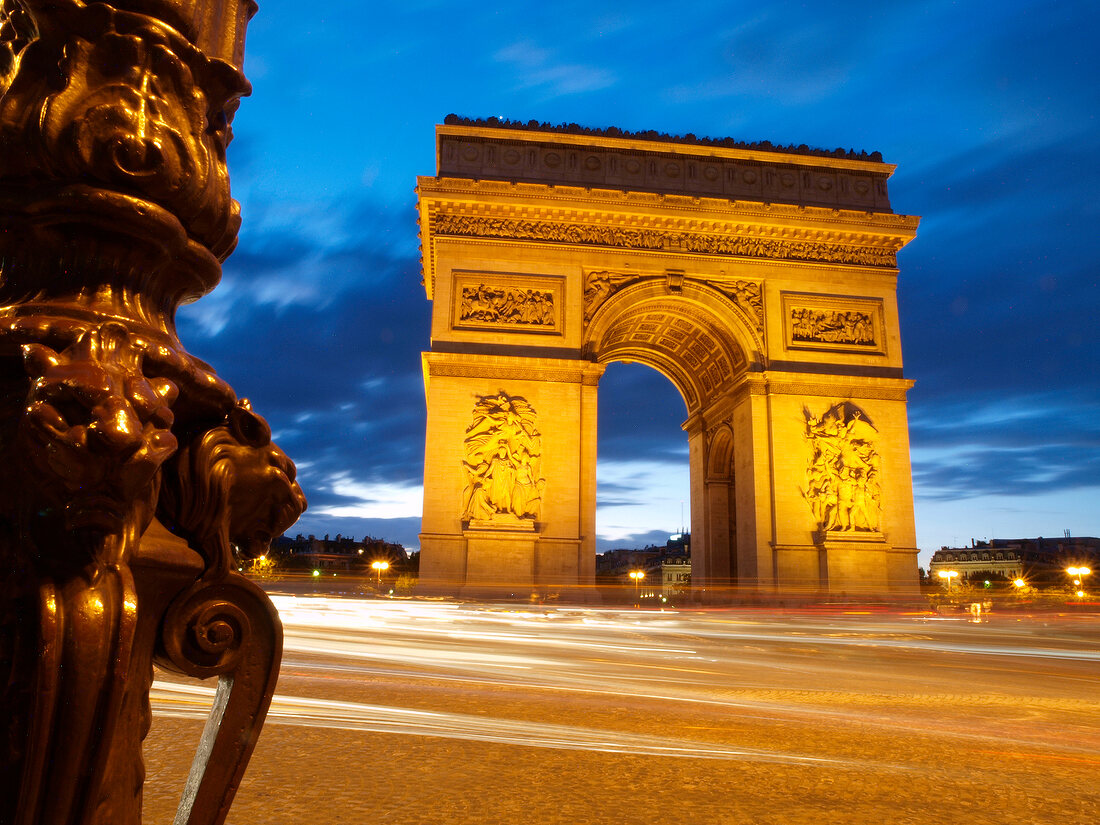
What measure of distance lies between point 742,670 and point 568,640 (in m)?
2.67

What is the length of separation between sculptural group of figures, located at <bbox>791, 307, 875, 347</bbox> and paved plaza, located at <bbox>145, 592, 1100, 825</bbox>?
1235 centimetres

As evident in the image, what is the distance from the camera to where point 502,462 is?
16906mm

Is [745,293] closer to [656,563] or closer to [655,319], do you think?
[655,319]

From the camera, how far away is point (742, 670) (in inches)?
248

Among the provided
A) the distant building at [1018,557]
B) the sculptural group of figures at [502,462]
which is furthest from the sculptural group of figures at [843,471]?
the distant building at [1018,557]

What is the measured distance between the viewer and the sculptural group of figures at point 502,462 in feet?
54.7

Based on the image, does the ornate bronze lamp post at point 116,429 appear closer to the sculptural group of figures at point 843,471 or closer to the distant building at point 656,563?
the sculptural group of figures at point 843,471

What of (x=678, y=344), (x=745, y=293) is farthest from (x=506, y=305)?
(x=678, y=344)

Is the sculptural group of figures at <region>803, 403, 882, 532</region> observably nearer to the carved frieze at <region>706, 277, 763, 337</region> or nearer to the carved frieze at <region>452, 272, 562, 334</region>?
the carved frieze at <region>706, 277, 763, 337</region>

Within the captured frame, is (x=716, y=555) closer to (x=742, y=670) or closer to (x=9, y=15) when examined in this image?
(x=742, y=670)

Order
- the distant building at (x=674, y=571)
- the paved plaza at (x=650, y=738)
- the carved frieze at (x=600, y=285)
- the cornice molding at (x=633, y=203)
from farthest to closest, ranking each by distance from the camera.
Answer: the distant building at (x=674, y=571)
the carved frieze at (x=600, y=285)
the cornice molding at (x=633, y=203)
the paved plaza at (x=650, y=738)

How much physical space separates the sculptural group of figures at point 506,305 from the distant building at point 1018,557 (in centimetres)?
6101

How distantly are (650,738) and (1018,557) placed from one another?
8255 cm

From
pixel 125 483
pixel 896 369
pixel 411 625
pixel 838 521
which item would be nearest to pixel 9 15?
pixel 125 483
